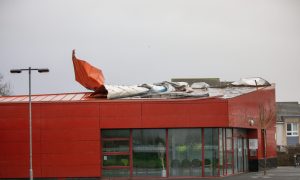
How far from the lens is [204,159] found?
141 feet

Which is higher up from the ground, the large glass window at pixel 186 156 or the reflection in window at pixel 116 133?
the reflection in window at pixel 116 133

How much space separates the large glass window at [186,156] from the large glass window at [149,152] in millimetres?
512

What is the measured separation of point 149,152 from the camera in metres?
42.8

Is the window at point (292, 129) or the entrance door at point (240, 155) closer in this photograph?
the entrance door at point (240, 155)

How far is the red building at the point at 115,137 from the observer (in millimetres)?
42500

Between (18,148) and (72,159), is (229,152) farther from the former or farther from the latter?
(18,148)

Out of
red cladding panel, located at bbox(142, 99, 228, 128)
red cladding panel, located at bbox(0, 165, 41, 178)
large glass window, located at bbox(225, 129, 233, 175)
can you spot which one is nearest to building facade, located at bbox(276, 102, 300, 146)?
large glass window, located at bbox(225, 129, 233, 175)

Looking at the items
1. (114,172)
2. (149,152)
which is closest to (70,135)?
(114,172)

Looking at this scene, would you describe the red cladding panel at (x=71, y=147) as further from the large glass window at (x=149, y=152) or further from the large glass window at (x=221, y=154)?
the large glass window at (x=221, y=154)

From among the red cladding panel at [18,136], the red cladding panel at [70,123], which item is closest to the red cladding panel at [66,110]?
the red cladding panel at [70,123]

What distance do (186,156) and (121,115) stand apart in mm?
4773

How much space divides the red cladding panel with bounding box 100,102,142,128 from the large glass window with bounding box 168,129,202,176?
7.77 feet

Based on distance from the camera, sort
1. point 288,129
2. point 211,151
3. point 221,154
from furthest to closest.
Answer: point 288,129 → point 221,154 → point 211,151

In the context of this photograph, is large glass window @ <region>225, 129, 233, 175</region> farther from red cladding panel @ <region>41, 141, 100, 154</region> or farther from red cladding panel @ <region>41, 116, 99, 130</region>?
red cladding panel @ <region>41, 116, 99, 130</region>
